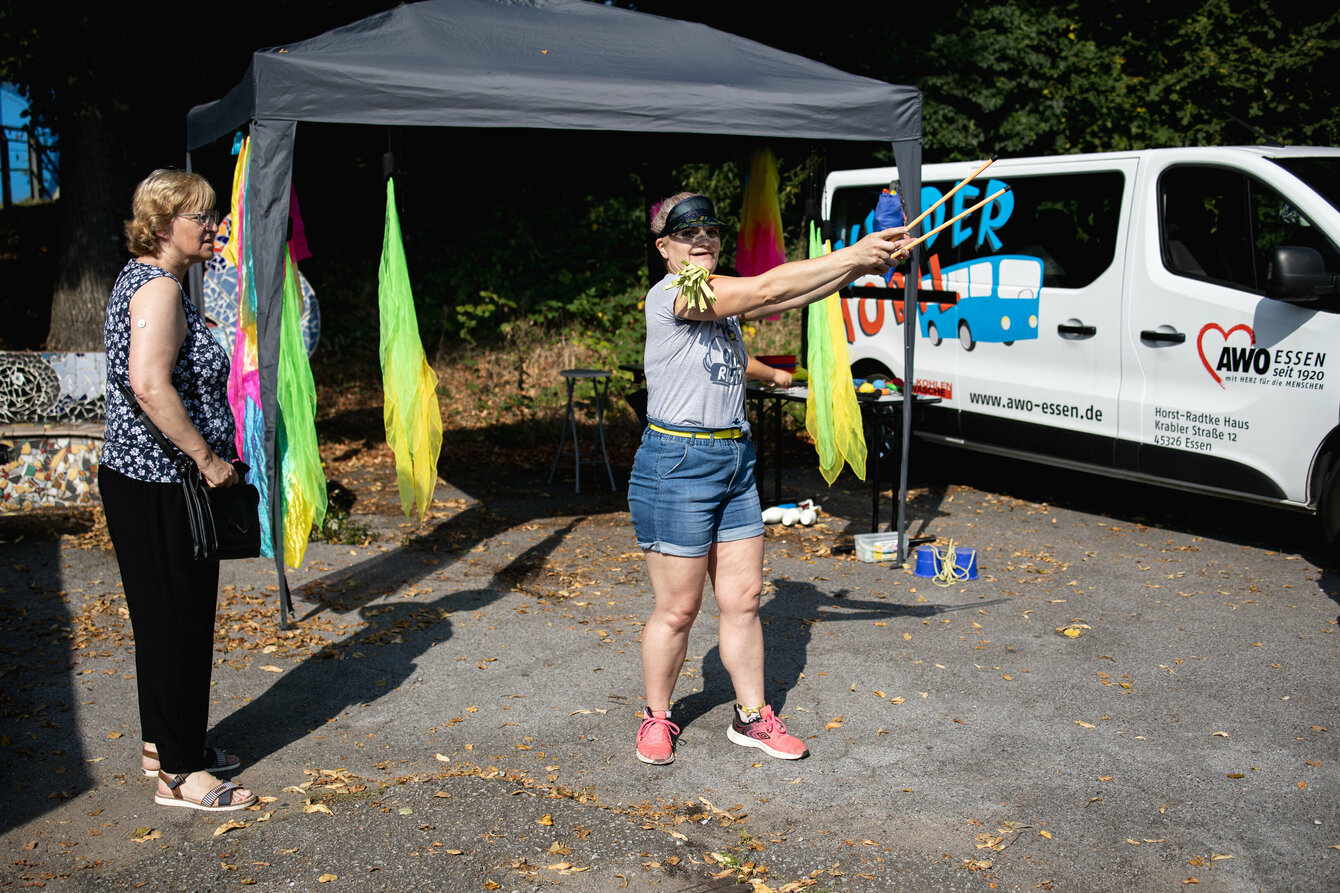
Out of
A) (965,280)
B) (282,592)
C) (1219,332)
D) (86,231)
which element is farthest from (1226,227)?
(86,231)

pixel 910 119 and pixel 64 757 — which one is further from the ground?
pixel 910 119

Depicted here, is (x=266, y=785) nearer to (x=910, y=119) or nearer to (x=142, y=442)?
(x=142, y=442)

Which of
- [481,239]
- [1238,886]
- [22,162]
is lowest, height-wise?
[1238,886]

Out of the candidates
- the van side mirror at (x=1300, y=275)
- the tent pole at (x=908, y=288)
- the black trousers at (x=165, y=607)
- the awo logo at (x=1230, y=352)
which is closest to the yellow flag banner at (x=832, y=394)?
the tent pole at (x=908, y=288)

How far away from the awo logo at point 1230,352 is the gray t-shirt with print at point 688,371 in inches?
149

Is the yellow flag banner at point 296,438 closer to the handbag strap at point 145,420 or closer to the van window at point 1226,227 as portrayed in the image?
the handbag strap at point 145,420

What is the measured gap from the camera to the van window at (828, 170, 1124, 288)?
23.0 feet

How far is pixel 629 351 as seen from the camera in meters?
12.9

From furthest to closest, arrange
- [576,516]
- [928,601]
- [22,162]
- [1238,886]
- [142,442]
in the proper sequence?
[22,162], [576,516], [928,601], [142,442], [1238,886]

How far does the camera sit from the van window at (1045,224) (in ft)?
23.0

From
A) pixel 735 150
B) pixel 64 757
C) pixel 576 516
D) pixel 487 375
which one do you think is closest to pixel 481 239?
pixel 487 375

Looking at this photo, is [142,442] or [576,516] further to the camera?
[576,516]

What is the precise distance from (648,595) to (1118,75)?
1204 centimetres

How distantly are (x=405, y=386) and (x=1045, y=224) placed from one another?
14.4 ft
